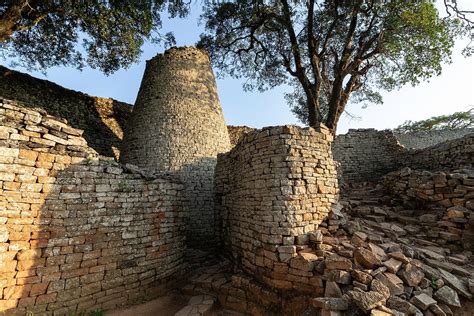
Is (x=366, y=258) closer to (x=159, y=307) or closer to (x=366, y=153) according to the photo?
(x=159, y=307)

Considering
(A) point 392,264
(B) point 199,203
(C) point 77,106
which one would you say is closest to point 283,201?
(A) point 392,264

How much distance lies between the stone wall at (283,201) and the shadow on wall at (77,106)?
772cm

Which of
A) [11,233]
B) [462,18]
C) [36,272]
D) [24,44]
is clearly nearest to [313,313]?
[36,272]

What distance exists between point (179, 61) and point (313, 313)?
30.8 feet

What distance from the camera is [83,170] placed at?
462 cm

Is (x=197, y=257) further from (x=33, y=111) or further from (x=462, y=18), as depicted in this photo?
(x=462, y=18)

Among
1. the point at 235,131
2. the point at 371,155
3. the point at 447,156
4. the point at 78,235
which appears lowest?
the point at 78,235

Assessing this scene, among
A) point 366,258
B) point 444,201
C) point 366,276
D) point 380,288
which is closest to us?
point 380,288

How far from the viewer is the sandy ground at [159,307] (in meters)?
4.68

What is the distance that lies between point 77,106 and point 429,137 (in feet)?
64.1

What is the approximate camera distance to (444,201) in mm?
5215

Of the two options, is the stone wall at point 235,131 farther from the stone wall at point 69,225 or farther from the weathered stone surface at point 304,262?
the weathered stone surface at point 304,262

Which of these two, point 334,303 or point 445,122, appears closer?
point 334,303

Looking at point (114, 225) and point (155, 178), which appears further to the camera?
point (155, 178)
